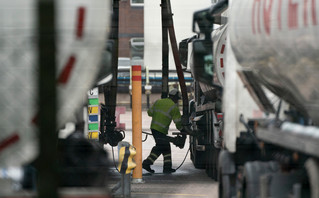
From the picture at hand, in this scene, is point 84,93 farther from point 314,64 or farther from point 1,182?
point 314,64

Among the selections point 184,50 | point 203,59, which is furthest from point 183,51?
point 203,59

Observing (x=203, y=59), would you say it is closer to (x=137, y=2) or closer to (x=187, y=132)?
(x=137, y=2)

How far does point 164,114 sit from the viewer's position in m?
10.4

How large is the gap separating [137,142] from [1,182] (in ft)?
17.5

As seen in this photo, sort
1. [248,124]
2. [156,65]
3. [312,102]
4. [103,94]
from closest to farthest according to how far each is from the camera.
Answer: [312,102], [248,124], [156,65], [103,94]

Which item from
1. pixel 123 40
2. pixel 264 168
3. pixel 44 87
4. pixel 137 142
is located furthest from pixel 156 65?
pixel 44 87

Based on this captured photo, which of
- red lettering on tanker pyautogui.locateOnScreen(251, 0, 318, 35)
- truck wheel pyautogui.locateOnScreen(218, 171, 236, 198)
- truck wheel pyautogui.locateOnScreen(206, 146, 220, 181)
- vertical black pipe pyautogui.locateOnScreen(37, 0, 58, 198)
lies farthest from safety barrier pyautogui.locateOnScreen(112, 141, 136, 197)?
vertical black pipe pyautogui.locateOnScreen(37, 0, 58, 198)

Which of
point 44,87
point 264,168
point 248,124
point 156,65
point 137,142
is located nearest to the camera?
point 44,87

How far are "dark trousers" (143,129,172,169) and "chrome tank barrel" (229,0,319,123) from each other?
582 cm

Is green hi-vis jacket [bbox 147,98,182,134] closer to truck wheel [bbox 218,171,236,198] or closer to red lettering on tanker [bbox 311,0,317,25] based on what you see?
truck wheel [bbox 218,171,236,198]

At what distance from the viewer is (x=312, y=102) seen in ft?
12.7

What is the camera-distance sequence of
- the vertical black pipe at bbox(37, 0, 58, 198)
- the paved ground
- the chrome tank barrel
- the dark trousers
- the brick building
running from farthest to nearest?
the dark trousers, the paved ground, the brick building, the chrome tank barrel, the vertical black pipe at bbox(37, 0, 58, 198)

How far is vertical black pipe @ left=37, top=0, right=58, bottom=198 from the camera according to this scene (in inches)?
117

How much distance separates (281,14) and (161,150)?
7034mm
